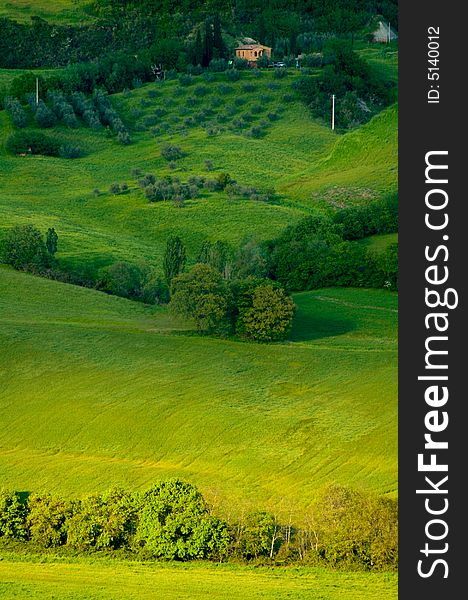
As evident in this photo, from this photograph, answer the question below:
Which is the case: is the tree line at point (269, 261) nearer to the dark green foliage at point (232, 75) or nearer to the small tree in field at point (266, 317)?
the small tree in field at point (266, 317)

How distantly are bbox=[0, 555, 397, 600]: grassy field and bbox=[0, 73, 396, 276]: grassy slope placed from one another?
203 ft

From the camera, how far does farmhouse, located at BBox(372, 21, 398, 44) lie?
197 metres

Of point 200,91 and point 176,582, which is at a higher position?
point 200,91

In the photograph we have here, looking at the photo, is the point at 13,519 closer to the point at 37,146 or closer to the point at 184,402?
the point at 184,402

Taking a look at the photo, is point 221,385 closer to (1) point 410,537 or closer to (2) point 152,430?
(2) point 152,430

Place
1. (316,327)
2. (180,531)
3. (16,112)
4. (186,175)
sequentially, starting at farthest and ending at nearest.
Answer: (16,112) → (186,175) → (316,327) → (180,531)

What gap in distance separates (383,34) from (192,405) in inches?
5449

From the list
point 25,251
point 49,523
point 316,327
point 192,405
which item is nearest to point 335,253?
point 316,327

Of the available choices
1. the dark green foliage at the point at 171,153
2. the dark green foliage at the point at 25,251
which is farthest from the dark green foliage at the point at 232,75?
the dark green foliage at the point at 25,251

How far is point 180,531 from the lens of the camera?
47906 millimetres

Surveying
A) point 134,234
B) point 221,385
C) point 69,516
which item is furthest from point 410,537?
point 134,234

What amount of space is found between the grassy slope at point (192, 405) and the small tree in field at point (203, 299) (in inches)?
49.2

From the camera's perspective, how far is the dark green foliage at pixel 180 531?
156 feet

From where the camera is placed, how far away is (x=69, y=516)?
164ft
